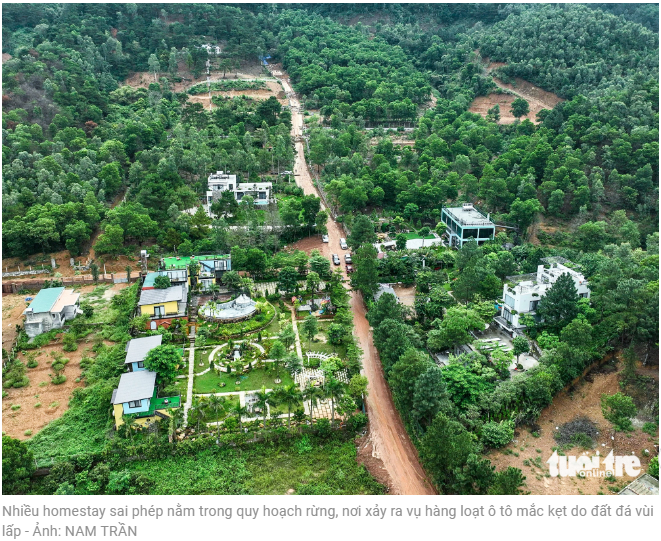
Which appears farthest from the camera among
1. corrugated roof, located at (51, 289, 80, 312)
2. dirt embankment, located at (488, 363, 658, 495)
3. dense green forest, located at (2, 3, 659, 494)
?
corrugated roof, located at (51, 289, 80, 312)

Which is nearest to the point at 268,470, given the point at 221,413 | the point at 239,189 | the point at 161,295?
the point at 221,413

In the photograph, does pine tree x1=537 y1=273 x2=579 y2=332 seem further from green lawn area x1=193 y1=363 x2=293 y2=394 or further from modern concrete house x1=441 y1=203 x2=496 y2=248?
green lawn area x1=193 y1=363 x2=293 y2=394

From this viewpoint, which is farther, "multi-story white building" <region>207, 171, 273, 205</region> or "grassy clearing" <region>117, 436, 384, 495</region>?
"multi-story white building" <region>207, 171, 273, 205</region>

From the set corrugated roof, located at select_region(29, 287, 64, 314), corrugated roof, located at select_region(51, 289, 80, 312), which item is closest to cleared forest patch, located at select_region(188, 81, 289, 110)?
corrugated roof, located at select_region(51, 289, 80, 312)

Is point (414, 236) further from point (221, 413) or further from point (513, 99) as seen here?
point (513, 99)

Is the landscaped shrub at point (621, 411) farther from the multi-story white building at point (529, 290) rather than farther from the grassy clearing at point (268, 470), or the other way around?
the grassy clearing at point (268, 470)

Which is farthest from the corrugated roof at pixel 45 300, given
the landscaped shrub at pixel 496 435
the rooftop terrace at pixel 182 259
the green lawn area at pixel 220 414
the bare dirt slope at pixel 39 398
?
the landscaped shrub at pixel 496 435

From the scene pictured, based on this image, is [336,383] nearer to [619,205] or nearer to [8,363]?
[8,363]

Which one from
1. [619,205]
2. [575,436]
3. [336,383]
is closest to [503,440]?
[575,436]
